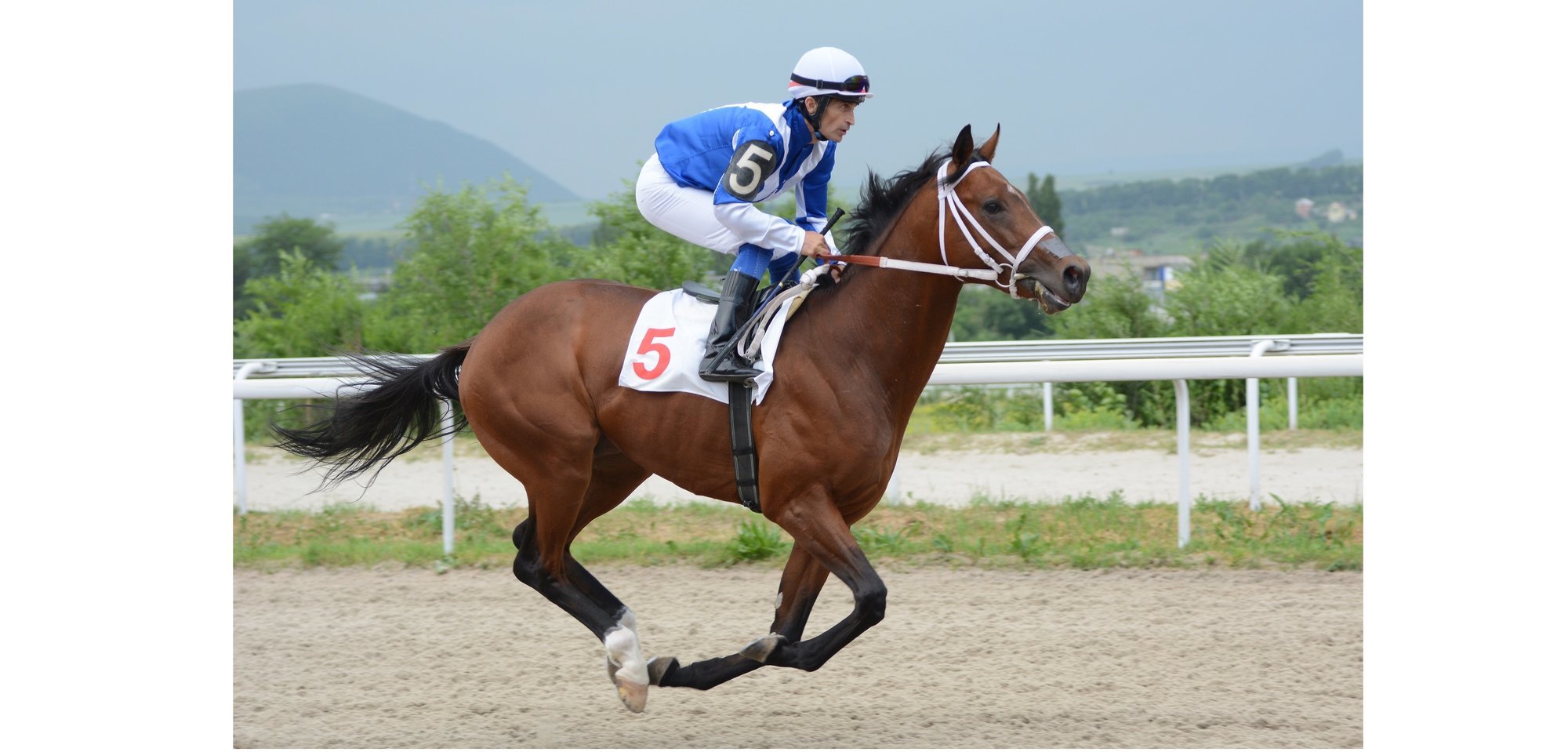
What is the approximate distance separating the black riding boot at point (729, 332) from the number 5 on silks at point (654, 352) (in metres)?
0.13

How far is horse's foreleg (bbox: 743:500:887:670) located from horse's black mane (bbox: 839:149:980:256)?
2.73ft

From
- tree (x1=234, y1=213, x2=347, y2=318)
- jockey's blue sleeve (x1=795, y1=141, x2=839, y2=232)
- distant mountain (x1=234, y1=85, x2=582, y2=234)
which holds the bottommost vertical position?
jockey's blue sleeve (x1=795, y1=141, x2=839, y2=232)

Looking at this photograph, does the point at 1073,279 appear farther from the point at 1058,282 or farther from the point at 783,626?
the point at 783,626

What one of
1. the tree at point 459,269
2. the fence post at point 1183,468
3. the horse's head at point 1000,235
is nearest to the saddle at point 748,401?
the horse's head at point 1000,235

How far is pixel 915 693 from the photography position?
13.6 feet

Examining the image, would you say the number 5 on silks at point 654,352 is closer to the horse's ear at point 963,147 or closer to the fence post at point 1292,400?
the horse's ear at point 963,147

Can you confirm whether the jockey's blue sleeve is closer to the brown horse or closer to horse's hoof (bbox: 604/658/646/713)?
the brown horse

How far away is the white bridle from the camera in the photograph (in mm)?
3414

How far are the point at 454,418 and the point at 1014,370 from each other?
106 inches

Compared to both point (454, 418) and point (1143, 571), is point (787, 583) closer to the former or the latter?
point (454, 418)

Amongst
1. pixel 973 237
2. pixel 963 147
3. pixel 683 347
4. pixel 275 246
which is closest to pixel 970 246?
pixel 973 237

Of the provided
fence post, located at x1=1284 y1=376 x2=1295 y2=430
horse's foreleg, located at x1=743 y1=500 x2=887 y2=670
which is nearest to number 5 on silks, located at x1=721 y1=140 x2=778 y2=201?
horse's foreleg, located at x1=743 y1=500 x2=887 y2=670

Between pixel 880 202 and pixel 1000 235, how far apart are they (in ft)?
1.55

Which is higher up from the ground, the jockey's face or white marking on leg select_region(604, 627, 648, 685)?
the jockey's face
